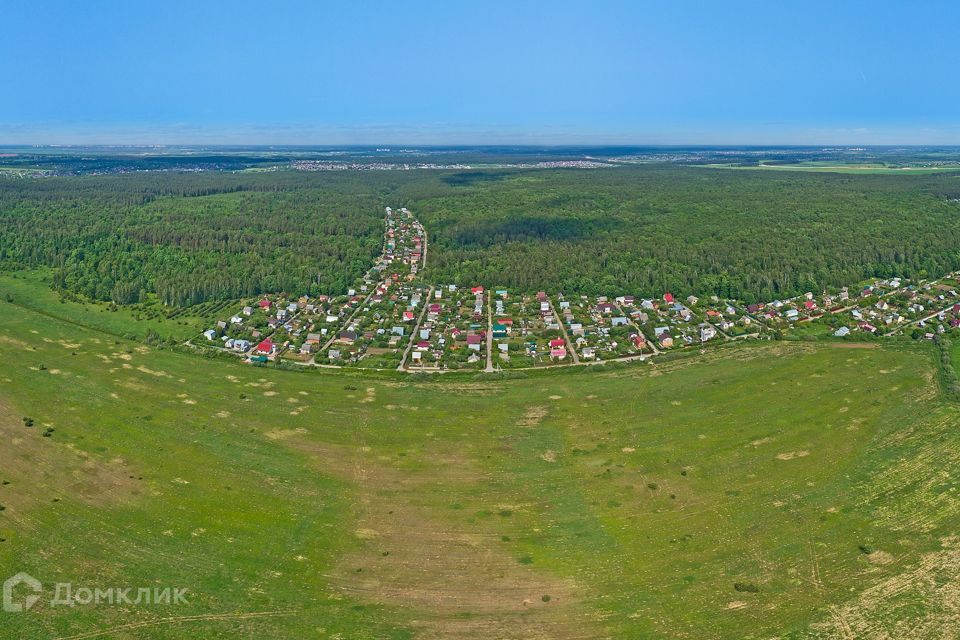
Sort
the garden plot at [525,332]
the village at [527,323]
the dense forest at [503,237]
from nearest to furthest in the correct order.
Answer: the garden plot at [525,332] < the village at [527,323] < the dense forest at [503,237]

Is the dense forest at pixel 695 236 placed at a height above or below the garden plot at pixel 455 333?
above

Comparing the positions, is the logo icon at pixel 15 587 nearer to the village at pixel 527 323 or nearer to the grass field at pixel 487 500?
the grass field at pixel 487 500

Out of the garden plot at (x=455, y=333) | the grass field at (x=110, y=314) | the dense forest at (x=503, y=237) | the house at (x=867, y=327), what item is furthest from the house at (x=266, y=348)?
the house at (x=867, y=327)

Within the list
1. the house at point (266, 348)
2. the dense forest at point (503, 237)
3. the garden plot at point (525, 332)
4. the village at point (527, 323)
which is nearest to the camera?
the garden plot at point (525, 332)

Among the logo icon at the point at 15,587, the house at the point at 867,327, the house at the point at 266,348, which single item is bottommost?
the logo icon at the point at 15,587

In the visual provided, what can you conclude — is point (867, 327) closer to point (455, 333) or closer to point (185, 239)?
point (455, 333)

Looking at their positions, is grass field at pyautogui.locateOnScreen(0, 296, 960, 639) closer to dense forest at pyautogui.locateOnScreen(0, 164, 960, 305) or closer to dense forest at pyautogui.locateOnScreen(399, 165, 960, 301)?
dense forest at pyautogui.locateOnScreen(0, 164, 960, 305)

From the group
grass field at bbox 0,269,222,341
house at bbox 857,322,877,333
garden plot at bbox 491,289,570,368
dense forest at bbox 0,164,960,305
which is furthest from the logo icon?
house at bbox 857,322,877,333

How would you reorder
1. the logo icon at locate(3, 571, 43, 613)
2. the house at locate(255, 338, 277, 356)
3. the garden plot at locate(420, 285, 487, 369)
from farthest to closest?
the house at locate(255, 338, 277, 356) → the garden plot at locate(420, 285, 487, 369) → the logo icon at locate(3, 571, 43, 613)
